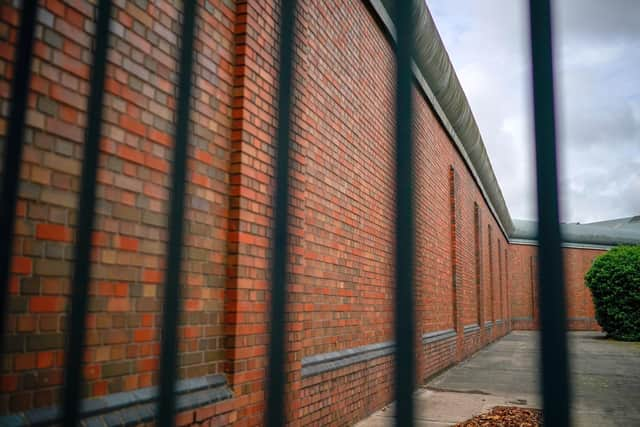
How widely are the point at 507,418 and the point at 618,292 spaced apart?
1442 centimetres

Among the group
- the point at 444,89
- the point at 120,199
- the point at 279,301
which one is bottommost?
the point at 279,301

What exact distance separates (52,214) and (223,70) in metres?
1.38

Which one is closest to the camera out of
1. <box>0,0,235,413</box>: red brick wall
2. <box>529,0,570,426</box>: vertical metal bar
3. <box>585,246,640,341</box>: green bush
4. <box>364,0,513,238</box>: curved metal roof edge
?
<box>529,0,570,426</box>: vertical metal bar

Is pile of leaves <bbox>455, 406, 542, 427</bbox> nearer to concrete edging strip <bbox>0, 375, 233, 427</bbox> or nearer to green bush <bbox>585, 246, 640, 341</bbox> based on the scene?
concrete edging strip <bbox>0, 375, 233, 427</bbox>

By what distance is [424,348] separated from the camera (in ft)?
24.5

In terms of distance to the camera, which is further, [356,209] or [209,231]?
[356,209]

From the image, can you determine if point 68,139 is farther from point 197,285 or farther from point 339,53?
point 339,53

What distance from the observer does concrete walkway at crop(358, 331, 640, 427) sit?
17.2 ft

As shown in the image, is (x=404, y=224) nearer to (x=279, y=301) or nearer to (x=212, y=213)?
(x=279, y=301)

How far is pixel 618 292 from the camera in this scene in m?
17.4

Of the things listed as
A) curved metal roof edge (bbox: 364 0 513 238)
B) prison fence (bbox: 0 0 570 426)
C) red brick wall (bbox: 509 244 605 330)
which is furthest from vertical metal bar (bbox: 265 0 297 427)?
red brick wall (bbox: 509 244 605 330)

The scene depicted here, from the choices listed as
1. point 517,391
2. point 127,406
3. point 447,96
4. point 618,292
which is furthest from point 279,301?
point 618,292

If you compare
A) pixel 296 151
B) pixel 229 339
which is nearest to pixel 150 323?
pixel 229 339

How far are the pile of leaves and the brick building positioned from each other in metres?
0.95
